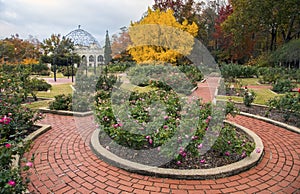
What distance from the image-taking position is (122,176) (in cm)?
278

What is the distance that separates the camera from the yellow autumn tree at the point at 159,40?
14797 mm

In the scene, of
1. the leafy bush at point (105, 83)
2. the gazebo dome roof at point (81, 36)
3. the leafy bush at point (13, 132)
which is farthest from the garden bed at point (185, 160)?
the gazebo dome roof at point (81, 36)

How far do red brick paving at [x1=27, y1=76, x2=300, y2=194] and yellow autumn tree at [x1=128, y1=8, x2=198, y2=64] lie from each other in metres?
12.1

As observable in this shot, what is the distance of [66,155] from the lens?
11.0 ft

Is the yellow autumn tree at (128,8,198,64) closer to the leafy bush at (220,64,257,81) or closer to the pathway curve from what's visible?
the leafy bush at (220,64,257,81)

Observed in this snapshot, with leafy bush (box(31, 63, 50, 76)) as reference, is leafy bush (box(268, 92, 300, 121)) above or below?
below

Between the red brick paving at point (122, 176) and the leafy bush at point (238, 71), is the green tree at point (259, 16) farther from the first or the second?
the red brick paving at point (122, 176)

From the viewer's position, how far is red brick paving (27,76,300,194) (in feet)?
8.20

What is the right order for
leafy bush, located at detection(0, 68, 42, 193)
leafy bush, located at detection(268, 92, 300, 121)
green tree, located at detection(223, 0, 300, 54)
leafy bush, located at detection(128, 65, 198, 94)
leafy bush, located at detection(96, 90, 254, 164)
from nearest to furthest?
leafy bush, located at detection(0, 68, 42, 193)
leafy bush, located at detection(96, 90, 254, 164)
leafy bush, located at detection(268, 92, 300, 121)
leafy bush, located at detection(128, 65, 198, 94)
green tree, located at detection(223, 0, 300, 54)

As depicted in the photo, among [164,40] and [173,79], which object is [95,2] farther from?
[164,40]

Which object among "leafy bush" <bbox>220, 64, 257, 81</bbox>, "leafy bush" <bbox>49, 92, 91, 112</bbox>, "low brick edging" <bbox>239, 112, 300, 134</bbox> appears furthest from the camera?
"leafy bush" <bbox>220, 64, 257, 81</bbox>

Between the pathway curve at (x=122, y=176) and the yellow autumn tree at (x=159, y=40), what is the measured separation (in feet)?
39.9

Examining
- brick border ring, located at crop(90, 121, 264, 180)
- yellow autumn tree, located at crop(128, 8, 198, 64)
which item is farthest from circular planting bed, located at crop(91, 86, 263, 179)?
yellow autumn tree, located at crop(128, 8, 198, 64)

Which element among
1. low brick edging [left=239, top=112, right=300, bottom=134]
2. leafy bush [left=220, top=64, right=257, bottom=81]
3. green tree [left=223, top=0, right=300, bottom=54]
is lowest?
low brick edging [left=239, top=112, right=300, bottom=134]
